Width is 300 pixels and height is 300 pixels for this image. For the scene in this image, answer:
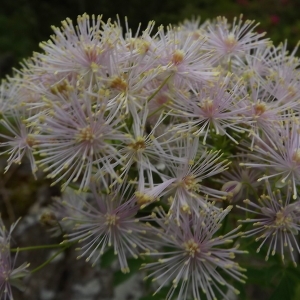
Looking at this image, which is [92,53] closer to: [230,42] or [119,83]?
[119,83]

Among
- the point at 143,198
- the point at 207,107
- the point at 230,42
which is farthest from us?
the point at 230,42

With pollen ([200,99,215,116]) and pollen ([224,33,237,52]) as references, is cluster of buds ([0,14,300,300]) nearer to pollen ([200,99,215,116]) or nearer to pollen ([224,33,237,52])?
pollen ([200,99,215,116])

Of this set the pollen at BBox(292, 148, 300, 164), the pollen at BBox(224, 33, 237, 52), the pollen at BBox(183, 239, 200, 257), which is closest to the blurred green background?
the pollen at BBox(224, 33, 237, 52)

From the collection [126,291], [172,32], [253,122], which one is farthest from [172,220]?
[126,291]

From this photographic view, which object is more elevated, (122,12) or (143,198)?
(122,12)

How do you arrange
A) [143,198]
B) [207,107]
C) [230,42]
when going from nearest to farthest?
1. [143,198]
2. [207,107]
3. [230,42]

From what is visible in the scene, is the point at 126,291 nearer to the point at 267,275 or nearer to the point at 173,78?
the point at 267,275

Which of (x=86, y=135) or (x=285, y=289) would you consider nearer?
(x=86, y=135)

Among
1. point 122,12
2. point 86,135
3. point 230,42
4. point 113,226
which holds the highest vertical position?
point 122,12

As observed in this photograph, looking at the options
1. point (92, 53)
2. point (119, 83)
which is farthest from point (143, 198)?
point (92, 53)
